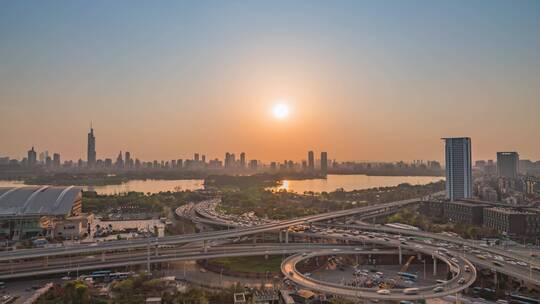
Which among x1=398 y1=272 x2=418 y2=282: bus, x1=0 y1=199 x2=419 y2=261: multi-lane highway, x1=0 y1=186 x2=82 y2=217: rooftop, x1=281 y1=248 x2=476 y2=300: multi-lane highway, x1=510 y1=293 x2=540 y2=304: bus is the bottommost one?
x1=398 y1=272 x2=418 y2=282: bus

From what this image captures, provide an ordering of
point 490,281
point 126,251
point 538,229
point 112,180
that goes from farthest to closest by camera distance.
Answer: point 112,180 < point 538,229 < point 126,251 < point 490,281

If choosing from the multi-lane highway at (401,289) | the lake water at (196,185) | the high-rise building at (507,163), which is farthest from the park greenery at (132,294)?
the high-rise building at (507,163)

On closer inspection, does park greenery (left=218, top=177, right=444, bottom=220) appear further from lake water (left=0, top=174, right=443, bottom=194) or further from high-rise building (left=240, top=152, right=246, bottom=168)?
high-rise building (left=240, top=152, right=246, bottom=168)

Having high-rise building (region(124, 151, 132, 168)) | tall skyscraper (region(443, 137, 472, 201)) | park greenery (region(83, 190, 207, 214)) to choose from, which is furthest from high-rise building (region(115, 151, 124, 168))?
tall skyscraper (region(443, 137, 472, 201))

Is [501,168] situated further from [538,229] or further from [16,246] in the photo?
[16,246]

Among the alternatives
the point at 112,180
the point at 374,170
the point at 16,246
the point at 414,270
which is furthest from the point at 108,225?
the point at 374,170

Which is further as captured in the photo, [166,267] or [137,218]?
[137,218]

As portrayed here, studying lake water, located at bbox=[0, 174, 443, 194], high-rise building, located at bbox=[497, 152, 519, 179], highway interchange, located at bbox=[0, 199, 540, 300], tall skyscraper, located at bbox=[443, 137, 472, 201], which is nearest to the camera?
highway interchange, located at bbox=[0, 199, 540, 300]
